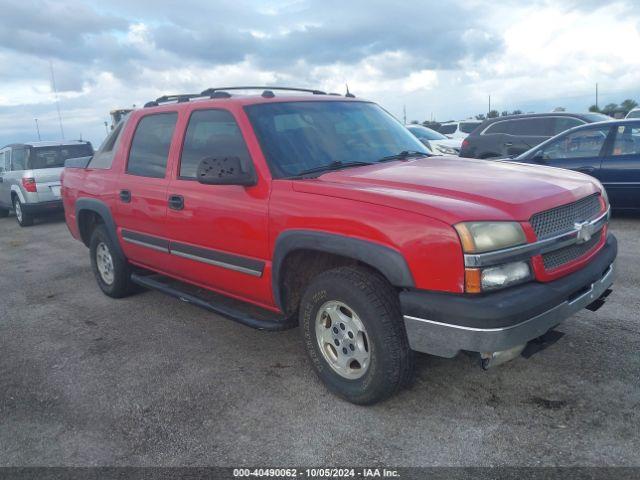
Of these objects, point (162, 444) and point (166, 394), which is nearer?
point (162, 444)

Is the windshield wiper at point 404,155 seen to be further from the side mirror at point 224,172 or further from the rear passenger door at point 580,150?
the rear passenger door at point 580,150

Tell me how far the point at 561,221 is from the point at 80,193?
4.72 m

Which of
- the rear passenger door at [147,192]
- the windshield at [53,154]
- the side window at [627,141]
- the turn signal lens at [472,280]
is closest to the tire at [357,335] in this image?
the turn signal lens at [472,280]

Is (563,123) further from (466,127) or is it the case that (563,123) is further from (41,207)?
(466,127)

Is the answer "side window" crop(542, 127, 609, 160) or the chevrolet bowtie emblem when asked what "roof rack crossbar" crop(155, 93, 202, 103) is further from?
"side window" crop(542, 127, 609, 160)

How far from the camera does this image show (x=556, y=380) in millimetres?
3357

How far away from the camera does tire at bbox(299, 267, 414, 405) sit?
116 inches

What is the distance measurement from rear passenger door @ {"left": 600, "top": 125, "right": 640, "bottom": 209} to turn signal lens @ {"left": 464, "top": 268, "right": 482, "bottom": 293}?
19.3ft

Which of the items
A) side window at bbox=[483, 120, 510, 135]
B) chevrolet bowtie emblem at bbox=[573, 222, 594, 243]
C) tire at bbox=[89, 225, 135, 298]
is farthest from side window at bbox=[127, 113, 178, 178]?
side window at bbox=[483, 120, 510, 135]

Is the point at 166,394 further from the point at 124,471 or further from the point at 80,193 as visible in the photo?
the point at 80,193

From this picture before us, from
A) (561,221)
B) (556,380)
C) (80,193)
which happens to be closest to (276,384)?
(556,380)

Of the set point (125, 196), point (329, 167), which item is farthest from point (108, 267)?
point (329, 167)

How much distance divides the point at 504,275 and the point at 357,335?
886mm

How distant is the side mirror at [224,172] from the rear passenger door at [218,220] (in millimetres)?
85
